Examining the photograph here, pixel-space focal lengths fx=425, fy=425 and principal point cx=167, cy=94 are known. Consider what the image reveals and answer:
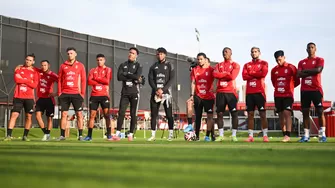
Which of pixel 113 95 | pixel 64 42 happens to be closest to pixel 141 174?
pixel 64 42

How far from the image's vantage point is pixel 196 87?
9.77 m

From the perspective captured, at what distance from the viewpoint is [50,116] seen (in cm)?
1023

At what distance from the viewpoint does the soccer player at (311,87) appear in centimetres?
855

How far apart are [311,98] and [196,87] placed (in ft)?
8.30

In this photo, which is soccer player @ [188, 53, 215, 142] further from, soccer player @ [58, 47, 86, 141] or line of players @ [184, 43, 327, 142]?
soccer player @ [58, 47, 86, 141]

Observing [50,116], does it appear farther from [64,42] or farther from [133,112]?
[64,42]

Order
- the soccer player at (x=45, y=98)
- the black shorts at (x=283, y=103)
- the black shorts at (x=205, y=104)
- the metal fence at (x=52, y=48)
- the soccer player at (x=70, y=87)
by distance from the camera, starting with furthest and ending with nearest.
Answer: the metal fence at (x=52, y=48) → the soccer player at (x=45, y=98) → the black shorts at (x=205, y=104) → the soccer player at (x=70, y=87) → the black shorts at (x=283, y=103)

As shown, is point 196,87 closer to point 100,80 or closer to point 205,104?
point 205,104

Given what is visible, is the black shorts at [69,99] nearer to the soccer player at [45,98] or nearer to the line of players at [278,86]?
the soccer player at [45,98]

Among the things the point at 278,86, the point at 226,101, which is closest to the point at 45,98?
the point at 226,101

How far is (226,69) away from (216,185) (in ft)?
24.8

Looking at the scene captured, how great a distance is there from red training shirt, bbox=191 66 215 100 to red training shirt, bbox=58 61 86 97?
102 inches

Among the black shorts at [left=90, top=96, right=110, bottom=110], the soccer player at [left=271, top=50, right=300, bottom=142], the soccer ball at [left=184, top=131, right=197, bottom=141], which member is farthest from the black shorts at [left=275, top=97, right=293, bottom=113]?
the black shorts at [left=90, top=96, right=110, bottom=110]

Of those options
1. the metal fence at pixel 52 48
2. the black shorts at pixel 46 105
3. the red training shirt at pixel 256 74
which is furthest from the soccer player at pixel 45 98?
the metal fence at pixel 52 48
